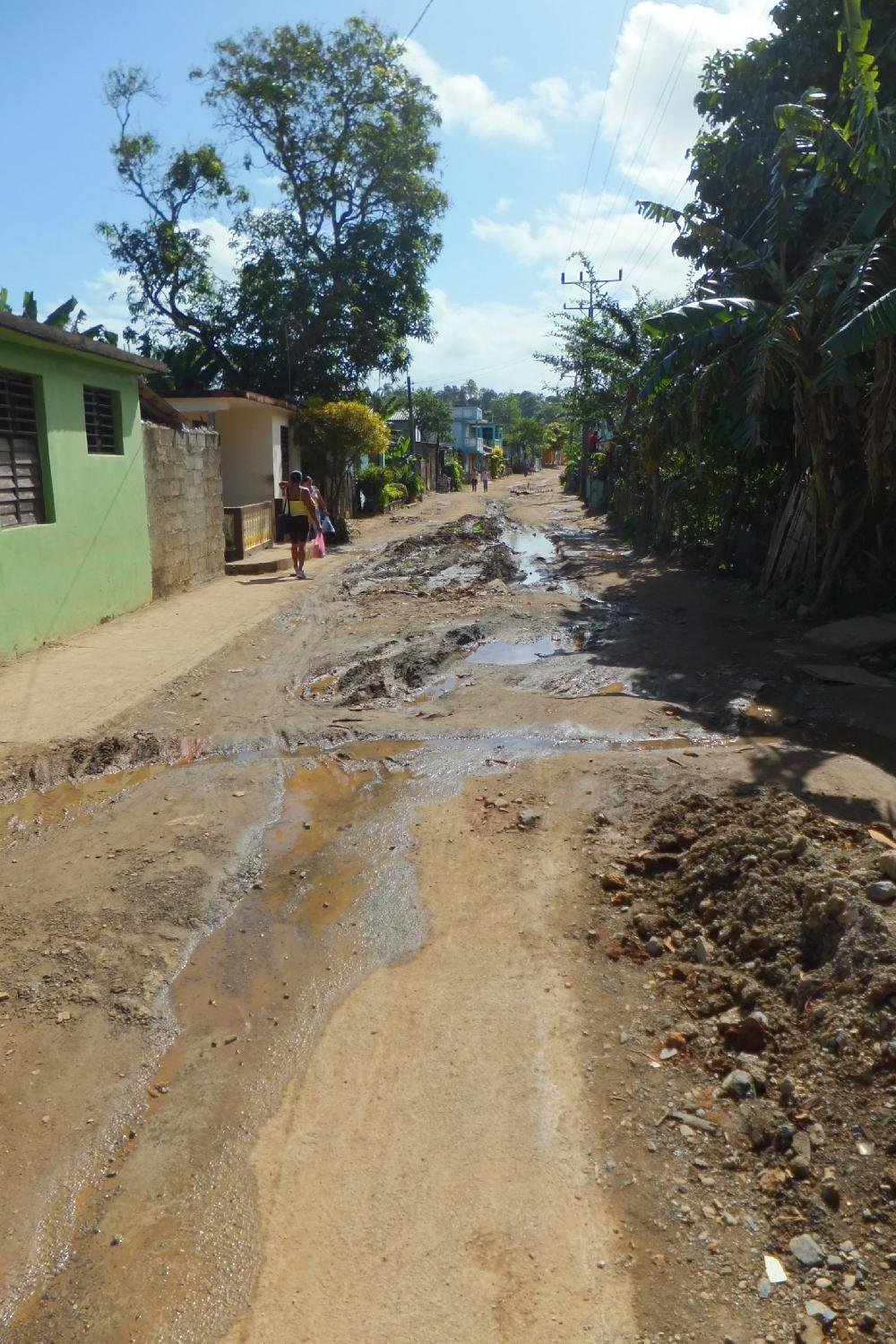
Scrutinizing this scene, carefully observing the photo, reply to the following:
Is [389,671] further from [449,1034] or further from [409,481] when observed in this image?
[409,481]

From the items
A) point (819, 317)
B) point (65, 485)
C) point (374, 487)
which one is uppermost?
point (819, 317)

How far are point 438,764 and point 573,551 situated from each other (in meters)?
14.8

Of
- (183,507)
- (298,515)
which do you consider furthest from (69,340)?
(298,515)

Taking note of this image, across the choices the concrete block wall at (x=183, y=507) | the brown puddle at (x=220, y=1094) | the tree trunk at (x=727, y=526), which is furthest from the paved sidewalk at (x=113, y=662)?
the tree trunk at (x=727, y=526)

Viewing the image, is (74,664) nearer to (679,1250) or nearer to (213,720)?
(213,720)

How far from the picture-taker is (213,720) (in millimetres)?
8016

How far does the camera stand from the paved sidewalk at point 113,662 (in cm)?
779

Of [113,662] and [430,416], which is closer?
[113,662]

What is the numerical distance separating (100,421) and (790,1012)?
435 inches

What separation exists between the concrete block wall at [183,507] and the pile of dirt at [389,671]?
4.74 metres

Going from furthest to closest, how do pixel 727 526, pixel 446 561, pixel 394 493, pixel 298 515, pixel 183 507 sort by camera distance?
pixel 394 493 < pixel 446 561 < pixel 298 515 < pixel 727 526 < pixel 183 507

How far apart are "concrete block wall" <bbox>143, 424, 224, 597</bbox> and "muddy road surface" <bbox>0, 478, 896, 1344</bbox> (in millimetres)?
6639

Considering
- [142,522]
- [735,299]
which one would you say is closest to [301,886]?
[735,299]

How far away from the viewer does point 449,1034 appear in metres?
3.92
